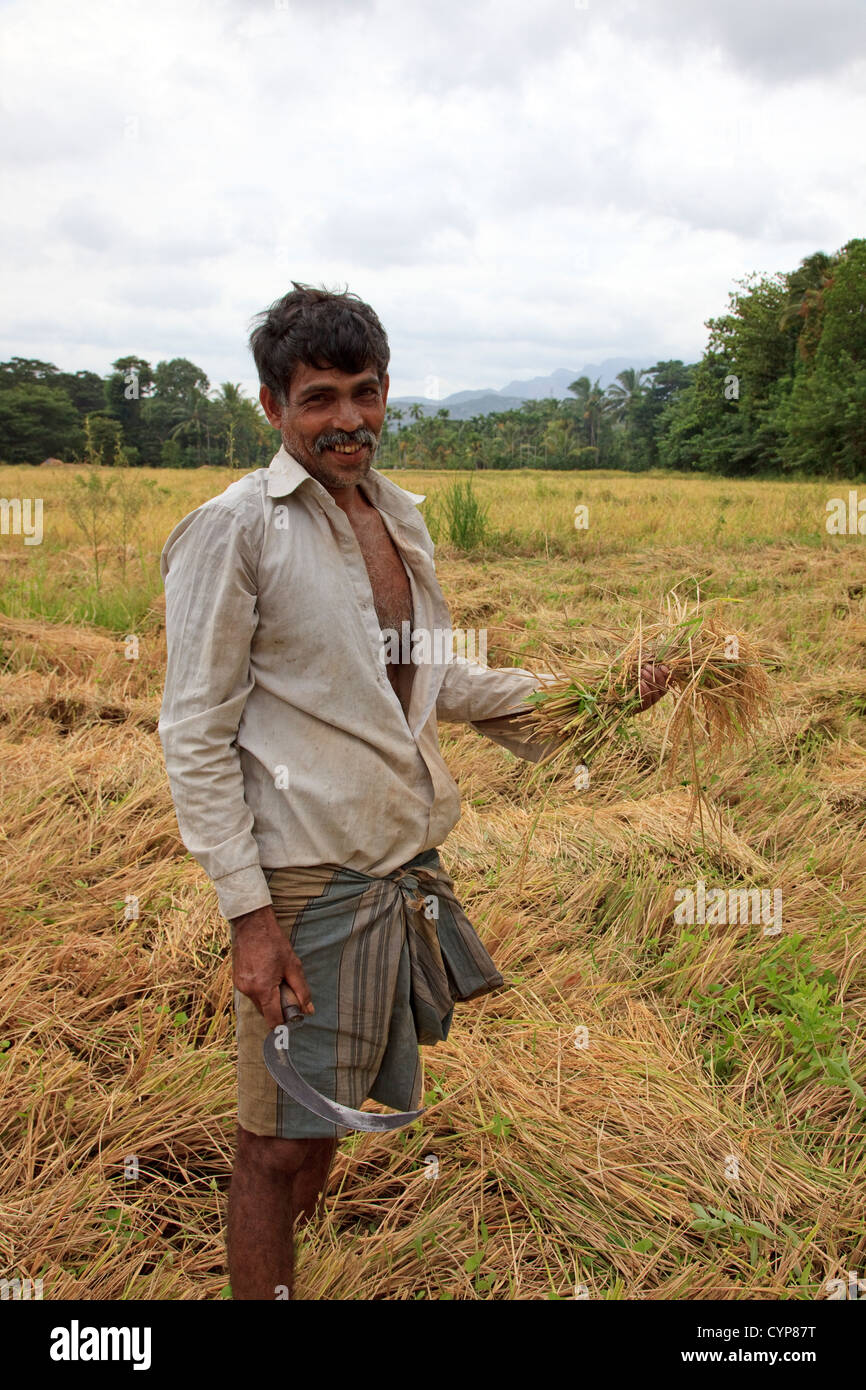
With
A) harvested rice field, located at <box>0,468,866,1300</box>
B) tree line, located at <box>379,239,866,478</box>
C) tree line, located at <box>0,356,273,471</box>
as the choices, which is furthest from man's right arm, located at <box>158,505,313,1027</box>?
tree line, located at <box>0,356,273,471</box>

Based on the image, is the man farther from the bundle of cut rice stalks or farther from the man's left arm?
the bundle of cut rice stalks

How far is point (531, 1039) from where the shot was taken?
2.31 m

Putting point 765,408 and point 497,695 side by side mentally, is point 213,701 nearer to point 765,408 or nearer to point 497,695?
point 497,695

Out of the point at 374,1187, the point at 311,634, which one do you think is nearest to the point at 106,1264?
the point at 374,1187

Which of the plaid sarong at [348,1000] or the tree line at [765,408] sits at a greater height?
the tree line at [765,408]

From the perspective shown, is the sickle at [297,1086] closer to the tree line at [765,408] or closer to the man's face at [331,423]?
the man's face at [331,423]

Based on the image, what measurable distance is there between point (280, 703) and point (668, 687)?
0.86m

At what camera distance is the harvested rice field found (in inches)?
69.2

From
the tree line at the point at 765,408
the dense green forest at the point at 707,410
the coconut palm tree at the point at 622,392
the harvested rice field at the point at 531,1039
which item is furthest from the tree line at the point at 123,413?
the coconut palm tree at the point at 622,392

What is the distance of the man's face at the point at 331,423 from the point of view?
4.96ft

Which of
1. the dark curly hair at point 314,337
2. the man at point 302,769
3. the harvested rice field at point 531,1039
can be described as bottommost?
the harvested rice field at point 531,1039

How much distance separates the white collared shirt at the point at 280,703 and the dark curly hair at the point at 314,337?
0.16m

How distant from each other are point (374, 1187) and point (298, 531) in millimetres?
1389
